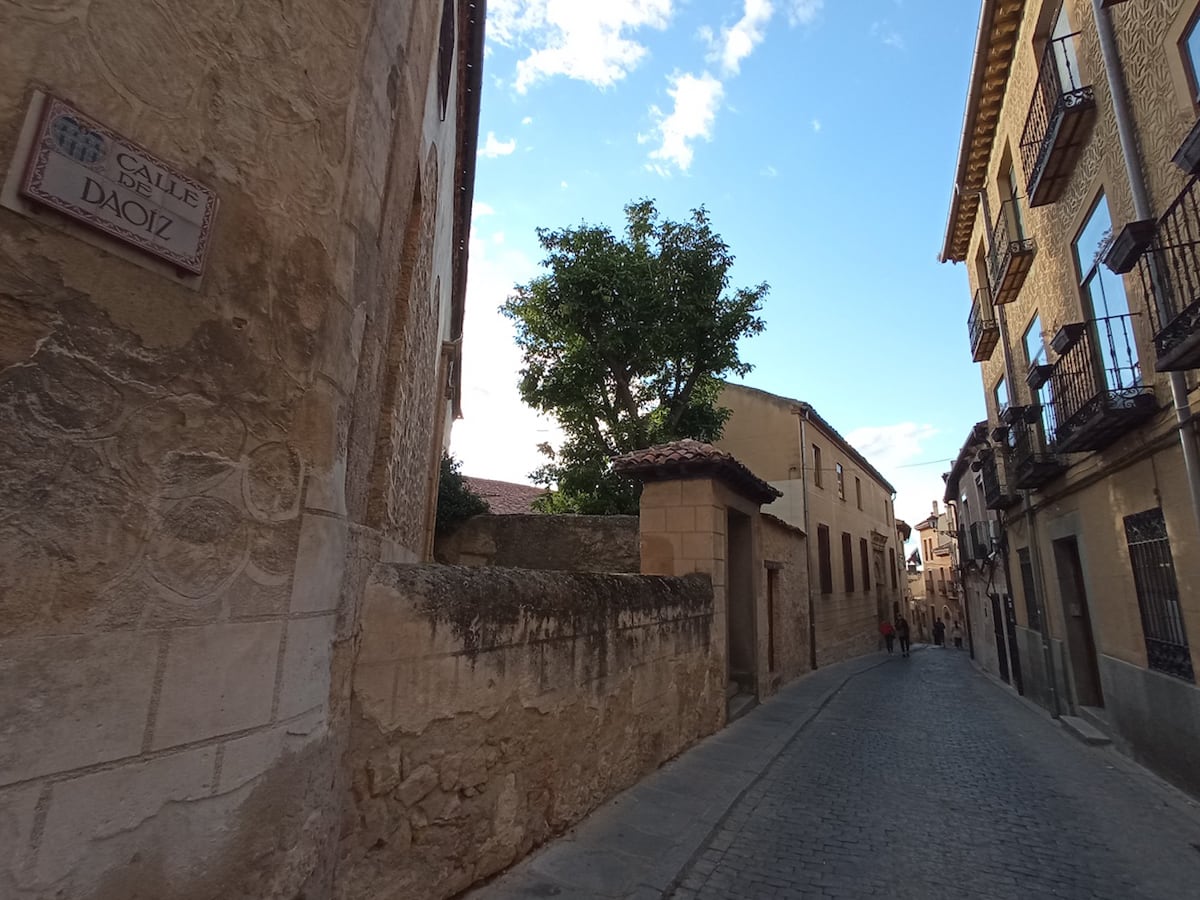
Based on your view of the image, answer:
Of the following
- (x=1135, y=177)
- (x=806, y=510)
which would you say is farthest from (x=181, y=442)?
(x=806, y=510)

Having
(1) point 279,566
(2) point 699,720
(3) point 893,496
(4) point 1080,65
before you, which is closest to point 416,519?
(2) point 699,720

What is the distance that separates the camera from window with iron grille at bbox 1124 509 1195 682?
218 inches

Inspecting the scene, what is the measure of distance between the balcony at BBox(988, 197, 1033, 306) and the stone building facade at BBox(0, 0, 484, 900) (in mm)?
9874

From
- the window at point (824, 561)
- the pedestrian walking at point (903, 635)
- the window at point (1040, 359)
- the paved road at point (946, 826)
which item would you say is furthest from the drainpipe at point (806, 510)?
the pedestrian walking at point (903, 635)

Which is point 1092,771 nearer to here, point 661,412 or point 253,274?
point 253,274

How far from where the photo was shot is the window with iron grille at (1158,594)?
5.55 meters

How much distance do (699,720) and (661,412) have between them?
26.5ft

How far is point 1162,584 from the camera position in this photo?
5848 mm

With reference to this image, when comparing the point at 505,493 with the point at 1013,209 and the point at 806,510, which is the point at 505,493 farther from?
the point at 1013,209

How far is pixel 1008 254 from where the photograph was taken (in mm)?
9172

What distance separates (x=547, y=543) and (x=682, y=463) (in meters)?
4.09

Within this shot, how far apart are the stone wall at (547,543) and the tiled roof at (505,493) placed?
18.7 feet

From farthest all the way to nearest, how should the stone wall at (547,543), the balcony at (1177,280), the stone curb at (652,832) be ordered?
the stone wall at (547,543), the balcony at (1177,280), the stone curb at (652,832)

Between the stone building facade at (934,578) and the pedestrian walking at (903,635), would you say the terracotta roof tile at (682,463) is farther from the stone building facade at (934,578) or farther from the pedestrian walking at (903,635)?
the stone building facade at (934,578)
